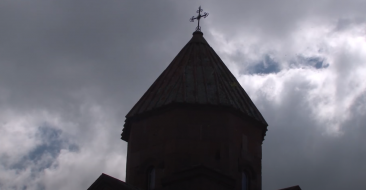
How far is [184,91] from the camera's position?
14703 mm

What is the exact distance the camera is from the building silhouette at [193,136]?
13.2 metres

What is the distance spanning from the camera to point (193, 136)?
13.9 meters

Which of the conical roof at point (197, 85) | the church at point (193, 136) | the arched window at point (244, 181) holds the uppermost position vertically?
the conical roof at point (197, 85)

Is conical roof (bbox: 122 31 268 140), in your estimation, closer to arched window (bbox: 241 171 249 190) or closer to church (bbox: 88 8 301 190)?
church (bbox: 88 8 301 190)

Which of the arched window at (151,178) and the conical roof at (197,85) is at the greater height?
the conical roof at (197,85)

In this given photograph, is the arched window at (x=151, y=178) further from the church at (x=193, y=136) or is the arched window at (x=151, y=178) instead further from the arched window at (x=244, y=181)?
the arched window at (x=244, y=181)

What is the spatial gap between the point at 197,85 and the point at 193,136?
149cm

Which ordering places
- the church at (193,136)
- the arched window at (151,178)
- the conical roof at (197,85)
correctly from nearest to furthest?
the church at (193,136) → the arched window at (151,178) → the conical roof at (197,85)

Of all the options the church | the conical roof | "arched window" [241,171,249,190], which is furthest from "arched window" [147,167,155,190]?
"arched window" [241,171,249,190]

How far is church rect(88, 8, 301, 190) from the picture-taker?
43.3ft

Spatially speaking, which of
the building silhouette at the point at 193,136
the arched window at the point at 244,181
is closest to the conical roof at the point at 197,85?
the building silhouette at the point at 193,136

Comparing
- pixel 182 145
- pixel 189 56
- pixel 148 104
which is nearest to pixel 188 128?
pixel 182 145

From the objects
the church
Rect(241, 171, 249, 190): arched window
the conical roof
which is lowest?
Rect(241, 171, 249, 190): arched window

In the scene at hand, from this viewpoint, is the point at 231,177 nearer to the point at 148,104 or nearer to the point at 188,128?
the point at 188,128
